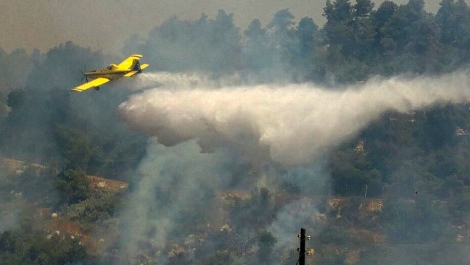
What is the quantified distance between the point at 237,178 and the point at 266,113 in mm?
23005

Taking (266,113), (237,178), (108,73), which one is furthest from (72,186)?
(108,73)

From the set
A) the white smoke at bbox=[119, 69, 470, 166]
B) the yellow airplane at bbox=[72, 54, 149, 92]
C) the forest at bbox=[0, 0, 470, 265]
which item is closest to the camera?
the yellow airplane at bbox=[72, 54, 149, 92]

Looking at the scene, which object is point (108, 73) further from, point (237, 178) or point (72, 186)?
point (237, 178)

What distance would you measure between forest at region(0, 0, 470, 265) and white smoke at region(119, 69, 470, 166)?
4.89 m

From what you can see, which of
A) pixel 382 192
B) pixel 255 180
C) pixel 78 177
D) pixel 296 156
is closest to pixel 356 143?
pixel 382 192

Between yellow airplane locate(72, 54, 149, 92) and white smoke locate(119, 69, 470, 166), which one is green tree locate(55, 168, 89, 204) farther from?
yellow airplane locate(72, 54, 149, 92)

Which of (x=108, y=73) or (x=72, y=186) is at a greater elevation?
(x=108, y=73)

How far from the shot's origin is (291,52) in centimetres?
14288

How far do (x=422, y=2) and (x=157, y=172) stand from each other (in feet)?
176

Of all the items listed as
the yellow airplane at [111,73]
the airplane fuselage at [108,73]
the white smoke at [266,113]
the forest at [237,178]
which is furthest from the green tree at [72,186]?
the airplane fuselage at [108,73]

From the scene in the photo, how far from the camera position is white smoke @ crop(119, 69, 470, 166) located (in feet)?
280

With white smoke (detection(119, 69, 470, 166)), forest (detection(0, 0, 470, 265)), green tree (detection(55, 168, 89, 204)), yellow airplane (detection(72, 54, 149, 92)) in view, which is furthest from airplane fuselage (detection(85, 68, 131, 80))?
green tree (detection(55, 168, 89, 204))

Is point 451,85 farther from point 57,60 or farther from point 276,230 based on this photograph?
point 57,60

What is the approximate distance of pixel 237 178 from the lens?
11119cm
